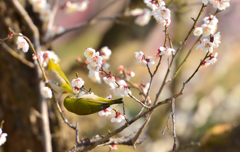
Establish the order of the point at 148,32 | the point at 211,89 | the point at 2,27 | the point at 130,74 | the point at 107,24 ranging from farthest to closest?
the point at 211,89 < the point at 107,24 < the point at 148,32 < the point at 2,27 < the point at 130,74

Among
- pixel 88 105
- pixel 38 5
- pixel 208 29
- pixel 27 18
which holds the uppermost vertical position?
pixel 38 5

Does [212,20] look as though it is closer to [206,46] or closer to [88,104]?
[206,46]

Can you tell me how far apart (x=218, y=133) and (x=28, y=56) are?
2.96 ft

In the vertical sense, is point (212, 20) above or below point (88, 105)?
above

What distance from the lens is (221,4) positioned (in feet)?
1.40

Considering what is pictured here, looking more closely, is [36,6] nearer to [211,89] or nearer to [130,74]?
[130,74]

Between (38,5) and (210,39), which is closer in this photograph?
(210,39)

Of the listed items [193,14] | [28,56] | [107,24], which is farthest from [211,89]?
[28,56]

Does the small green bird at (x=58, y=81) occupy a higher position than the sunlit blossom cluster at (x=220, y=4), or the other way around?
the sunlit blossom cluster at (x=220, y=4)

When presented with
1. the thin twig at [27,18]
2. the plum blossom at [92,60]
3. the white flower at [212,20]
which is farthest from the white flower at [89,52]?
the thin twig at [27,18]

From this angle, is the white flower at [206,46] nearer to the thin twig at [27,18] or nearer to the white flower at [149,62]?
the white flower at [149,62]

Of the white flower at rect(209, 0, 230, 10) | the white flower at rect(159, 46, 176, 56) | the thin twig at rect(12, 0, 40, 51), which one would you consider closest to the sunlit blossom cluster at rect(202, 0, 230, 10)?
the white flower at rect(209, 0, 230, 10)

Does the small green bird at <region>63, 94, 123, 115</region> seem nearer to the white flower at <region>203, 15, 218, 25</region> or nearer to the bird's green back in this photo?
the bird's green back

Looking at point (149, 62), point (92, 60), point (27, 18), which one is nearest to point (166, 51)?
point (149, 62)
